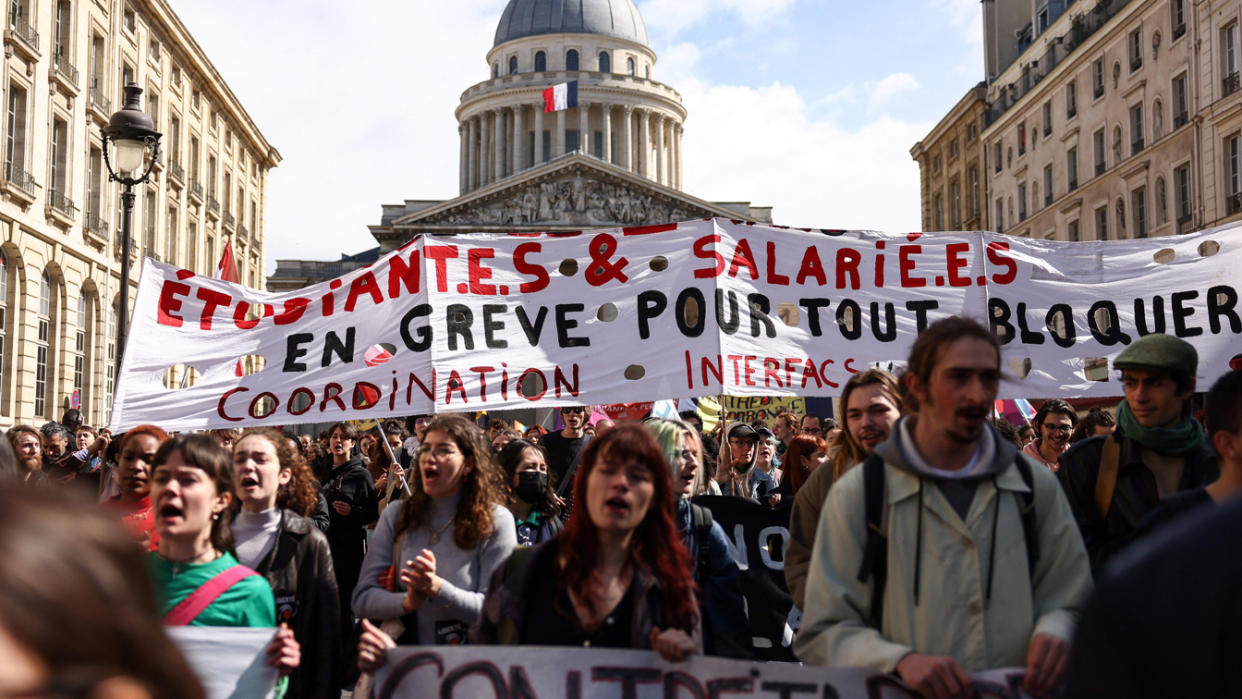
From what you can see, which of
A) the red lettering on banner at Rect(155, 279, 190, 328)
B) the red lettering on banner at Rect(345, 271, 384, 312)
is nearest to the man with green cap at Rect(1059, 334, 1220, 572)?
the red lettering on banner at Rect(345, 271, 384, 312)

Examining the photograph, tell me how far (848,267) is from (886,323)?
1.13 ft

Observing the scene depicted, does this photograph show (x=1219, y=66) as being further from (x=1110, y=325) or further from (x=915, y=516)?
(x=915, y=516)

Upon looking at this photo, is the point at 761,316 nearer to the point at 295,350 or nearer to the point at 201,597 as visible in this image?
the point at 295,350

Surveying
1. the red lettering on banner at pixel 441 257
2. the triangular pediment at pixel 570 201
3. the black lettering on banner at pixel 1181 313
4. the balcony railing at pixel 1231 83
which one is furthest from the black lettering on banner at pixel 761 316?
the triangular pediment at pixel 570 201

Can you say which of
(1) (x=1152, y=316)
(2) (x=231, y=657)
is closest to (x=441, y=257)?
(2) (x=231, y=657)

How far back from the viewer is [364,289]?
586cm

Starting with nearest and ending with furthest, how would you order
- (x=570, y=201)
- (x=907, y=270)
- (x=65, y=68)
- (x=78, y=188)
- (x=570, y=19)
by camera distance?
(x=907, y=270) < (x=65, y=68) < (x=78, y=188) < (x=570, y=201) < (x=570, y=19)

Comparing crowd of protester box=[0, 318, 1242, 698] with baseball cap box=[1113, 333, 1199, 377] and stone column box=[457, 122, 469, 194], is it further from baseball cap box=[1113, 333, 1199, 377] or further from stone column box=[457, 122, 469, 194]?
stone column box=[457, 122, 469, 194]

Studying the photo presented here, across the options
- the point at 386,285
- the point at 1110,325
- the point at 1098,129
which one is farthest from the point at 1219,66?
the point at 386,285

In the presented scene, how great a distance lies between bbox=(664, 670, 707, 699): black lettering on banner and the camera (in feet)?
9.65

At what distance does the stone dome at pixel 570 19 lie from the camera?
7894 cm

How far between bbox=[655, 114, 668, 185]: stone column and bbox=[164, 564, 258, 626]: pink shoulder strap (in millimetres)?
77079

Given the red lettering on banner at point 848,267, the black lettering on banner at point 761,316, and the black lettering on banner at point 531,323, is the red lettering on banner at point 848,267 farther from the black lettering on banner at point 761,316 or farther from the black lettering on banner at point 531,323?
the black lettering on banner at point 531,323

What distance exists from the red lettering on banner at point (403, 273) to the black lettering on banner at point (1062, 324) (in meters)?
3.18
